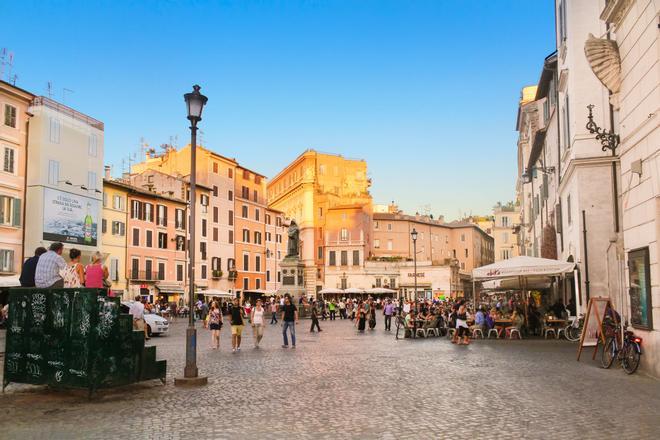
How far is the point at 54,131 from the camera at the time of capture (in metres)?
48.1

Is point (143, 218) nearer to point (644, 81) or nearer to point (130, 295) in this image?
point (130, 295)

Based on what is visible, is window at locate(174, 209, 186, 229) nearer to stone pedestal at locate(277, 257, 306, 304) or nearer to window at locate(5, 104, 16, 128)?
stone pedestal at locate(277, 257, 306, 304)

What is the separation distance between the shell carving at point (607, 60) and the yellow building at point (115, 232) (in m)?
47.0

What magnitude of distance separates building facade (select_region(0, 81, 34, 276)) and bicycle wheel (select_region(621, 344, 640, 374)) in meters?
39.9

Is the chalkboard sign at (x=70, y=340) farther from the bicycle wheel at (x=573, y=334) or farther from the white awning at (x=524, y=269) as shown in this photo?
the bicycle wheel at (x=573, y=334)

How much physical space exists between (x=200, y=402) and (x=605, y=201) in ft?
55.1

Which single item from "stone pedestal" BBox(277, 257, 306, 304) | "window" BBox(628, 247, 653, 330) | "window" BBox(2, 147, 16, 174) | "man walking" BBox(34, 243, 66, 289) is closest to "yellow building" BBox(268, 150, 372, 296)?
"stone pedestal" BBox(277, 257, 306, 304)

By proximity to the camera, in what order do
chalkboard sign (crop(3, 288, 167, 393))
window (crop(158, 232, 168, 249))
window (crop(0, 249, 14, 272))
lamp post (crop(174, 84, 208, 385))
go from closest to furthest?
1. chalkboard sign (crop(3, 288, 167, 393))
2. lamp post (crop(174, 84, 208, 385))
3. window (crop(0, 249, 14, 272))
4. window (crop(158, 232, 168, 249))

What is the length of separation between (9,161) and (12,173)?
82 cm

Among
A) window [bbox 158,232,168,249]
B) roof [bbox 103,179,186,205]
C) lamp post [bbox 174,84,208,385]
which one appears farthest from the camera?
window [bbox 158,232,168,249]

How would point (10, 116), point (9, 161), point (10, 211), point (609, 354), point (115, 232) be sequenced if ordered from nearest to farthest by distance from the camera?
point (609, 354), point (10, 211), point (9, 161), point (10, 116), point (115, 232)

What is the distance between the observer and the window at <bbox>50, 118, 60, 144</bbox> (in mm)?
47812

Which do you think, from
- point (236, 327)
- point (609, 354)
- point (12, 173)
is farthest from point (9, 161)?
point (609, 354)

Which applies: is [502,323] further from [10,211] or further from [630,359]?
[10,211]
